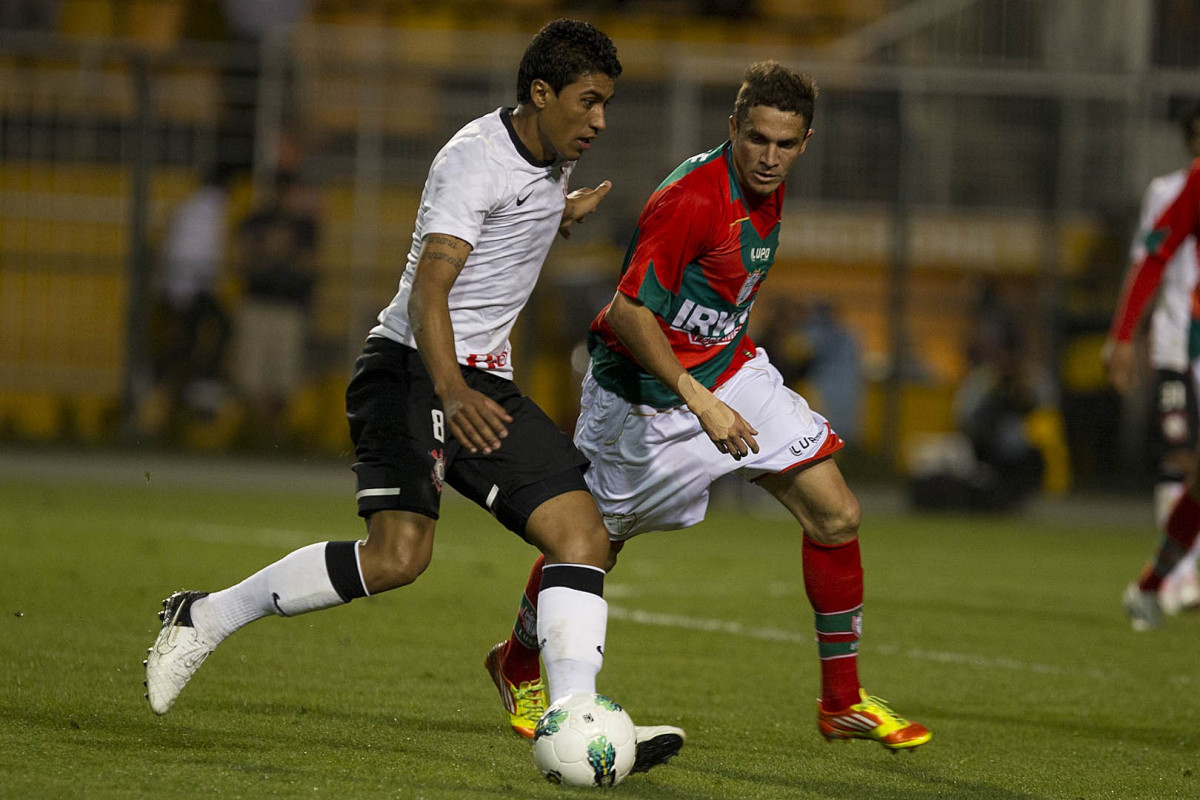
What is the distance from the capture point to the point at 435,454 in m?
4.62

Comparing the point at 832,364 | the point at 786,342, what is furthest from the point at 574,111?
the point at 832,364

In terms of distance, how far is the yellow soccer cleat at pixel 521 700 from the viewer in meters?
4.99

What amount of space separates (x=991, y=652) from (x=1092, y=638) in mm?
781

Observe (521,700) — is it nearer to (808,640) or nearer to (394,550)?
(394,550)

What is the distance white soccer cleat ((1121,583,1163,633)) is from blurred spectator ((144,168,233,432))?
32.9 feet

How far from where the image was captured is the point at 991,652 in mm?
7078

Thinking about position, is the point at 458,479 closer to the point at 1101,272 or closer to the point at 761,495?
the point at 761,495

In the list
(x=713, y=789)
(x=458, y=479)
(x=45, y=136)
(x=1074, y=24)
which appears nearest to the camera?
(x=713, y=789)

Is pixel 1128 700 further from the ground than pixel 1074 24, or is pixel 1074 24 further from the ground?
pixel 1074 24

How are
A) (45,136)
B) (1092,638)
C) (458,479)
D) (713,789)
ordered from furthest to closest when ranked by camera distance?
(45,136) < (1092,638) < (458,479) < (713,789)

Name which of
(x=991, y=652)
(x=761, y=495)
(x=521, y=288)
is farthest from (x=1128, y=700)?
(x=761, y=495)

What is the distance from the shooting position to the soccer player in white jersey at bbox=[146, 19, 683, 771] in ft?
14.4

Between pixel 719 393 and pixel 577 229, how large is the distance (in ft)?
40.1

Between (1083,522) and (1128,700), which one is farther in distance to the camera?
(1083,522)
